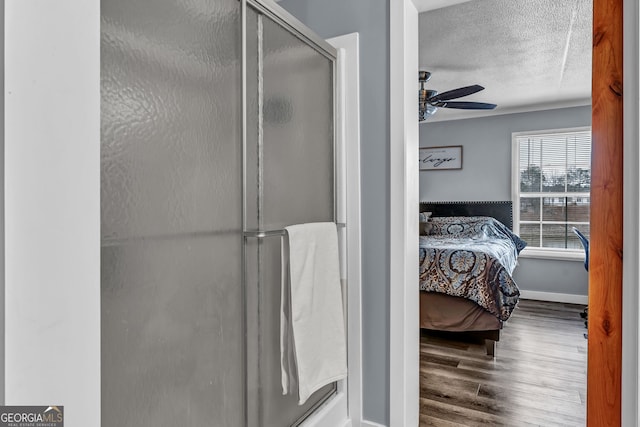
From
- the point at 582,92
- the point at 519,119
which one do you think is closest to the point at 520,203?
the point at 519,119

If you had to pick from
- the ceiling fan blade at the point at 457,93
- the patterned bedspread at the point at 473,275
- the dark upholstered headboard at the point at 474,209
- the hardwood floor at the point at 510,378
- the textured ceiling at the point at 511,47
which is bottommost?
the hardwood floor at the point at 510,378

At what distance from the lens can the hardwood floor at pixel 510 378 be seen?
7.18 feet

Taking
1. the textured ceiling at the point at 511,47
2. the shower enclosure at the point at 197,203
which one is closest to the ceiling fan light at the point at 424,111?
the textured ceiling at the point at 511,47

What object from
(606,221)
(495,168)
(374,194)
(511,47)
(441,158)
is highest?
(511,47)

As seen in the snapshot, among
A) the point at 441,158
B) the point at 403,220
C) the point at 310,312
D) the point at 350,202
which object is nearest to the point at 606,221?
the point at 403,220

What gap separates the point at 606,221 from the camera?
145 cm

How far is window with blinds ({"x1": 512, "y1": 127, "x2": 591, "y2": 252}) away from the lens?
15.6 ft

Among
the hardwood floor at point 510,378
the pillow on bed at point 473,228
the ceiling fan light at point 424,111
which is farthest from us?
the pillow on bed at point 473,228

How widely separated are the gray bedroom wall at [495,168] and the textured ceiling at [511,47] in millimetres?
385

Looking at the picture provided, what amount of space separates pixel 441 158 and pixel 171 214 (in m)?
5.02

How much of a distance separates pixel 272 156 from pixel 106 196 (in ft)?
2.12

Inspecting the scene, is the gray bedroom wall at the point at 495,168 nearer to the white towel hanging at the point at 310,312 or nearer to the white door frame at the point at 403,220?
the white door frame at the point at 403,220

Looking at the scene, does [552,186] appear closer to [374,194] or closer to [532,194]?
[532,194]

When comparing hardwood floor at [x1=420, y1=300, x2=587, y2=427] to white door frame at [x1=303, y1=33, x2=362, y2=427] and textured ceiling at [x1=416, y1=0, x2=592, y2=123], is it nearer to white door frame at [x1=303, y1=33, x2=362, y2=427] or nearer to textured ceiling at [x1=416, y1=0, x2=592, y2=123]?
white door frame at [x1=303, y1=33, x2=362, y2=427]
